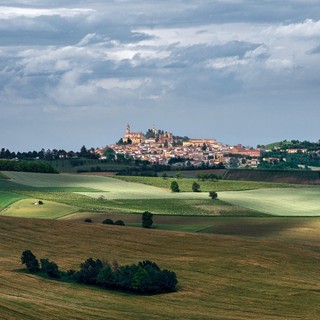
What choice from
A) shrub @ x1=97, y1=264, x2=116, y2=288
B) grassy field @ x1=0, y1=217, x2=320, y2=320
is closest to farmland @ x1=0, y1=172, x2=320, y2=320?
grassy field @ x1=0, y1=217, x2=320, y2=320

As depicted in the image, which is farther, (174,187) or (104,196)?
(174,187)

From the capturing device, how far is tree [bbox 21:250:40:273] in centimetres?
8012

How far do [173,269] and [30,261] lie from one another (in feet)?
36.8

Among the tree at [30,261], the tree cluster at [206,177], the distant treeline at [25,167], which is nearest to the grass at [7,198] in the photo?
the tree at [30,261]

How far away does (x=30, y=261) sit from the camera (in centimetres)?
8094

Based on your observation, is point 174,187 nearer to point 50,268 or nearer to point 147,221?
point 147,221

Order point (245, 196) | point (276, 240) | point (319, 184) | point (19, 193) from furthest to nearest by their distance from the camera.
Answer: point (319, 184) → point (245, 196) → point (19, 193) → point (276, 240)

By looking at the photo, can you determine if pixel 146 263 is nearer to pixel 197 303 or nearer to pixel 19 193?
pixel 197 303

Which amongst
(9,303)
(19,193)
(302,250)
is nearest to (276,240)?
(302,250)

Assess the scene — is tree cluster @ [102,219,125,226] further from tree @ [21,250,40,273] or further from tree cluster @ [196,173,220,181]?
tree cluster @ [196,173,220,181]

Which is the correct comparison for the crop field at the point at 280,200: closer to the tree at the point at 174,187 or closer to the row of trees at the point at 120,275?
the tree at the point at 174,187

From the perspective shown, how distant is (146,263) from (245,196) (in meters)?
72.0

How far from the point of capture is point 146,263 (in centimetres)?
7812

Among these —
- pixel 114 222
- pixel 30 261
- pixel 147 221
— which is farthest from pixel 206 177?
pixel 30 261
